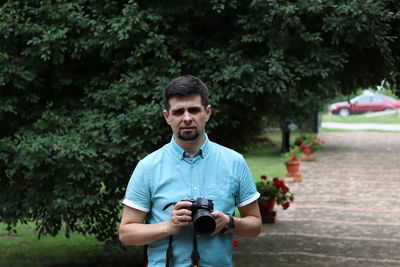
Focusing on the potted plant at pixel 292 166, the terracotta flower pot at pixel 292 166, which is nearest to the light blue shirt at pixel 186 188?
the potted plant at pixel 292 166

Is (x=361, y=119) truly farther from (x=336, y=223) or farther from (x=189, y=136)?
(x=189, y=136)

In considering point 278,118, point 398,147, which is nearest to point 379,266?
point 278,118

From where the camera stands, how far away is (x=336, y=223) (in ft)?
41.0

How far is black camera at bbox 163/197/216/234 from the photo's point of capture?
3475 millimetres

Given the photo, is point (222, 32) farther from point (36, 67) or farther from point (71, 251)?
point (71, 251)

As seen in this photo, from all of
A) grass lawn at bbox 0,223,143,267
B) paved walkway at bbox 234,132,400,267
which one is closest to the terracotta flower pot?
paved walkway at bbox 234,132,400,267

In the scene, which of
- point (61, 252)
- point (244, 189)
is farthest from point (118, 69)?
point (244, 189)

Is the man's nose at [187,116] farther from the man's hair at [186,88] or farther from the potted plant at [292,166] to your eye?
the potted plant at [292,166]

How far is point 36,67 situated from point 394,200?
9.67 m

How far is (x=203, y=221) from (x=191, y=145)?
0.47 m

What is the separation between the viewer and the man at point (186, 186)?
3.72 m

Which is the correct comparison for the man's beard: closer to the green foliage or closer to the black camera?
the black camera

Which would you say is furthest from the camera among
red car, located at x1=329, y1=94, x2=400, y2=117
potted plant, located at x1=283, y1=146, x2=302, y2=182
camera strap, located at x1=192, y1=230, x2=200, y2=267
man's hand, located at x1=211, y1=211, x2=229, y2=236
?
red car, located at x1=329, y1=94, x2=400, y2=117

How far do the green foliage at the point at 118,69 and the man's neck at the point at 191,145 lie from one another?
3.23 meters
